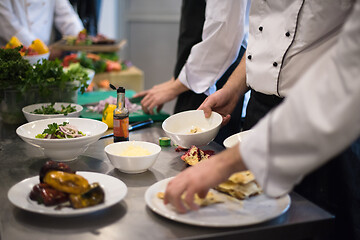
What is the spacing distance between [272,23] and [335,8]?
249 mm

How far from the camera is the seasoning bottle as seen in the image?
1607 mm

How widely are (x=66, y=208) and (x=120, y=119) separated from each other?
1.89 feet

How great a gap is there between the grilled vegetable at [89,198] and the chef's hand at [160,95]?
1060mm

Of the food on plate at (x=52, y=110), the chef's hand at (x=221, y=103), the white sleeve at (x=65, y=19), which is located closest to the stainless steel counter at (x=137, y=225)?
the chef's hand at (x=221, y=103)

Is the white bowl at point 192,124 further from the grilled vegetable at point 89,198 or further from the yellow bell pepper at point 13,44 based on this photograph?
the yellow bell pepper at point 13,44

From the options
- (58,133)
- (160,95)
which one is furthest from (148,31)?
(58,133)

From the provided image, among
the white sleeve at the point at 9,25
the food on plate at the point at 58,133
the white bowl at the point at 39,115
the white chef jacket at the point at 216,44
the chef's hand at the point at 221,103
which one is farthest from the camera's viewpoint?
the white sleeve at the point at 9,25

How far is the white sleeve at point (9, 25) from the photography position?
354 cm

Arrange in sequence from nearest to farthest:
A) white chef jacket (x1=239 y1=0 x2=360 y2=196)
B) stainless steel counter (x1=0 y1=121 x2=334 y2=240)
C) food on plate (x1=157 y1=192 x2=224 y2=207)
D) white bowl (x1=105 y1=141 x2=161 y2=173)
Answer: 1. white chef jacket (x1=239 y1=0 x2=360 y2=196)
2. stainless steel counter (x1=0 y1=121 x2=334 y2=240)
3. food on plate (x1=157 y1=192 x2=224 y2=207)
4. white bowl (x1=105 y1=141 x2=161 y2=173)

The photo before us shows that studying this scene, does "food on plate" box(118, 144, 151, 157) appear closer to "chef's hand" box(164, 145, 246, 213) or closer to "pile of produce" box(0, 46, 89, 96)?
"chef's hand" box(164, 145, 246, 213)

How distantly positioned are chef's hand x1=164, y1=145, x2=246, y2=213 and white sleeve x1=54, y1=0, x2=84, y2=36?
148 inches

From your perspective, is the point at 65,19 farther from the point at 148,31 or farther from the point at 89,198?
the point at 89,198

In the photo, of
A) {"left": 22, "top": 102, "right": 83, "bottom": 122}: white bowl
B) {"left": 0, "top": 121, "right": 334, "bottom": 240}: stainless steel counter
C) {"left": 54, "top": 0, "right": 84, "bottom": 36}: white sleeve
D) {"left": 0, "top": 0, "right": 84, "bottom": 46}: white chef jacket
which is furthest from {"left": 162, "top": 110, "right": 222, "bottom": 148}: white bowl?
{"left": 54, "top": 0, "right": 84, "bottom": 36}: white sleeve

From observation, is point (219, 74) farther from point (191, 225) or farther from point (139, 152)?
point (191, 225)
